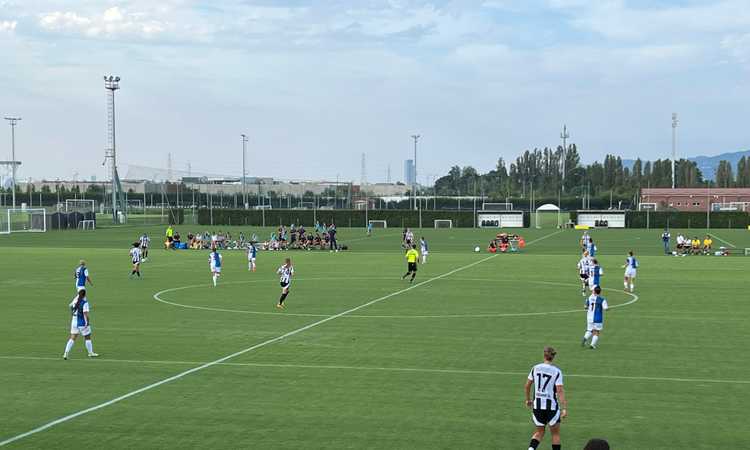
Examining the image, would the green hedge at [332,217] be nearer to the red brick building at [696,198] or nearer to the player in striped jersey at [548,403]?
the red brick building at [696,198]

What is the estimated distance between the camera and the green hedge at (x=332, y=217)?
121 meters

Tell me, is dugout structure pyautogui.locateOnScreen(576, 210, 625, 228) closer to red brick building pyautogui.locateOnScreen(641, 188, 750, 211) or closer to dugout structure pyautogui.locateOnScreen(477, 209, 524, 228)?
dugout structure pyautogui.locateOnScreen(477, 209, 524, 228)

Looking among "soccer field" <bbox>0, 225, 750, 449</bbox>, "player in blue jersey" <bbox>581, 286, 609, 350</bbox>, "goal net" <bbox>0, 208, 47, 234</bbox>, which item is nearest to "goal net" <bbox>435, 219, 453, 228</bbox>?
"goal net" <bbox>0, 208, 47, 234</bbox>

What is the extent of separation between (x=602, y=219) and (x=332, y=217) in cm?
3832

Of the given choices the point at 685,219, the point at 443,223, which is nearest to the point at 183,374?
the point at 443,223

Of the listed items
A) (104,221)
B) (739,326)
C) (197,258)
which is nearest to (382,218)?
(104,221)

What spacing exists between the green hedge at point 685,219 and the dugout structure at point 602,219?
42.5 inches

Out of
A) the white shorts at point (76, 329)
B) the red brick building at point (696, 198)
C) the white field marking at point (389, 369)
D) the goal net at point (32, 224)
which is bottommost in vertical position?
the white field marking at point (389, 369)

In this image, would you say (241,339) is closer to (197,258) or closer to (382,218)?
(197,258)

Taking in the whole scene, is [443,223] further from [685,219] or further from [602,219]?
[685,219]

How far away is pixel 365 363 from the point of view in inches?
834

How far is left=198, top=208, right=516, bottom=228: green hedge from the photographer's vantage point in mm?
Answer: 121312

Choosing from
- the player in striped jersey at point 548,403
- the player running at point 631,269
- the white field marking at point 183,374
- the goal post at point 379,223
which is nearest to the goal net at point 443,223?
the goal post at point 379,223

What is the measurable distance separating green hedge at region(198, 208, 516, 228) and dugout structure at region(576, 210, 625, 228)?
7947 millimetres
